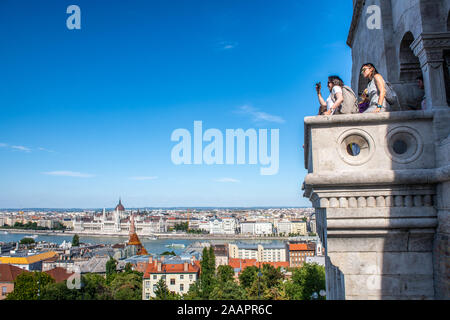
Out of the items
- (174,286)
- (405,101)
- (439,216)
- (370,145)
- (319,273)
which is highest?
(405,101)

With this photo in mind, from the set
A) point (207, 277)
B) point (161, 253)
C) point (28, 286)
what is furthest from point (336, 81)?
point (161, 253)

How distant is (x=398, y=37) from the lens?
145 inches

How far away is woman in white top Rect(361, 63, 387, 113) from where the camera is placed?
2.63 meters

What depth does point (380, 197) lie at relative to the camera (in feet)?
7.66

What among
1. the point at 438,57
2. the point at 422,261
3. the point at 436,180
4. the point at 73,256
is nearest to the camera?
the point at 436,180

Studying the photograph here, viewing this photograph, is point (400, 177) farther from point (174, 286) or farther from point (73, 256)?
point (73, 256)

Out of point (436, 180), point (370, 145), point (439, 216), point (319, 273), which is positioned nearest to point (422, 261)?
point (439, 216)

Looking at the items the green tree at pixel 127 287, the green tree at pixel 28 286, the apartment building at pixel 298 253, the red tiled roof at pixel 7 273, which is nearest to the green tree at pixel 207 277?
the green tree at pixel 127 287

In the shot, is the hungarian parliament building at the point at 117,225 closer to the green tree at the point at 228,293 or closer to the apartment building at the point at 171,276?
the apartment building at the point at 171,276

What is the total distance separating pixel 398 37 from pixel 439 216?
2317 mm

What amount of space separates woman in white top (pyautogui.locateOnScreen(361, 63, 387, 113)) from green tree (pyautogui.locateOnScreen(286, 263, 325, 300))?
24.7 meters

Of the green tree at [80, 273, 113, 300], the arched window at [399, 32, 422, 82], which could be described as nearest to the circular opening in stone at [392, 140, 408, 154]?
the arched window at [399, 32, 422, 82]

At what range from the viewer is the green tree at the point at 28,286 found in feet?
95.0

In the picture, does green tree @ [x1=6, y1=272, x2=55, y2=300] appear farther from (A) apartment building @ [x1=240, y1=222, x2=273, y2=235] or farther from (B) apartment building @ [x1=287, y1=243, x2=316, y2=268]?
(A) apartment building @ [x1=240, y1=222, x2=273, y2=235]
